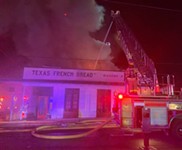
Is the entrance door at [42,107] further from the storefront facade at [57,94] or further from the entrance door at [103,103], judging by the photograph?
the entrance door at [103,103]

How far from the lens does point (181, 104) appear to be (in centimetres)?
855

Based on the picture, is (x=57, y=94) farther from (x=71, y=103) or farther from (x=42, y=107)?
(x=42, y=107)

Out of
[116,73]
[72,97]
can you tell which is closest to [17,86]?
[72,97]

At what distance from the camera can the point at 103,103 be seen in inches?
718

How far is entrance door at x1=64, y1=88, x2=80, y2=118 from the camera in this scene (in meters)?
17.5

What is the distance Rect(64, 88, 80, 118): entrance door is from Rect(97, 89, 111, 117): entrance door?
2126 millimetres

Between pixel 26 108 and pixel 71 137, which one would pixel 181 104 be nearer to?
pixel 71 137

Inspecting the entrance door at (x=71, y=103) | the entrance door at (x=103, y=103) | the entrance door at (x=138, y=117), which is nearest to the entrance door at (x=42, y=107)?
the entrance door at (x=71, y=103)

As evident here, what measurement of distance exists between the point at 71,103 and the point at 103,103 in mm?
3174

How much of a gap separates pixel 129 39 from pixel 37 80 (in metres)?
9.86

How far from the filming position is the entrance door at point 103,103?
1795 cm

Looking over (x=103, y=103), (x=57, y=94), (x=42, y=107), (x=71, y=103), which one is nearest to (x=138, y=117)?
(x=103, y=103)

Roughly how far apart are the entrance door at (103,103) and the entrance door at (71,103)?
2.13m

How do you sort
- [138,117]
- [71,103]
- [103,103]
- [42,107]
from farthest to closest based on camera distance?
[103,103], [71,103], [42,107], [138,117]
